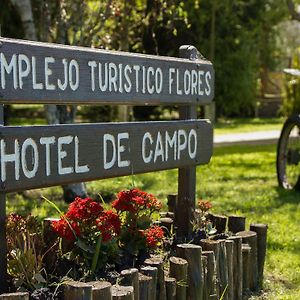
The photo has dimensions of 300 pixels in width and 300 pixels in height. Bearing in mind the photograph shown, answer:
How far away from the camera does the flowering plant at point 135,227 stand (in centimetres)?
380

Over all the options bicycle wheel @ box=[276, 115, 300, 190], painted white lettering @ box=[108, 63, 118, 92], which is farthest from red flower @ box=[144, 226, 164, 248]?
bicycle wheel @ box=[276, 115, 300, 190]

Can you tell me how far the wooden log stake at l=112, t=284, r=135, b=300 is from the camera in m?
3.08

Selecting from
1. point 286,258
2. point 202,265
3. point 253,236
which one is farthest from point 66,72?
point 286,258

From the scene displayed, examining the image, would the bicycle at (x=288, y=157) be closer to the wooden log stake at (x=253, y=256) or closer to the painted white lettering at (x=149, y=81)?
the wooden log stake at (x=253, y=256)

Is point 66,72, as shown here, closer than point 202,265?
Yes

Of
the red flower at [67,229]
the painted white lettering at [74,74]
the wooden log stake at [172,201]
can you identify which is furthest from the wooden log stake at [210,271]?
the painted white lettering at [74,74]

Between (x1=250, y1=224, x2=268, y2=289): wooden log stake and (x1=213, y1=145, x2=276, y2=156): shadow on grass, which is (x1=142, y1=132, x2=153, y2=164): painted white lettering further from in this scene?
(x1=213, y1=145, x2=276, y2=156): shadow on grass

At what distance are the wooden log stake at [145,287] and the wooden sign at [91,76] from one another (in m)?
0.98

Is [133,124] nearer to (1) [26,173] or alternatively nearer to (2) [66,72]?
(2) [66,72]

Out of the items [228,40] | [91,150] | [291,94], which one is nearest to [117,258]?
[91,150]

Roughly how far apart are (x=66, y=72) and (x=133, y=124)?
0.59 m

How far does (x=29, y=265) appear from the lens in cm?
324

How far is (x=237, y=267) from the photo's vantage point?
13.9ft

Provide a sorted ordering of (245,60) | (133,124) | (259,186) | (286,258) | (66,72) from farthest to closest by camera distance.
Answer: (245,60)
(259,186)
(286,258)
(133,124)
(66,72)
